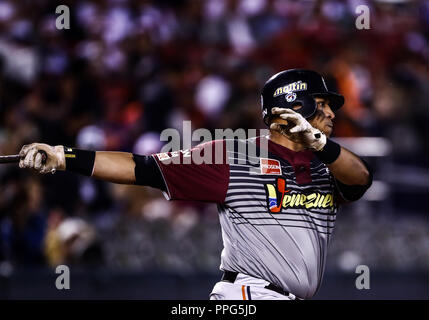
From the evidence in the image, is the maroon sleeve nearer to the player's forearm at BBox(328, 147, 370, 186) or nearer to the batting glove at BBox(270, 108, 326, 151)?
the batting glove at BBox(270, 108, 326, 151)

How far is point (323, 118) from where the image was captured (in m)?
5.12

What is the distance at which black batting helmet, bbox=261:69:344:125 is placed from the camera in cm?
504

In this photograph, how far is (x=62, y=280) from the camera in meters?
8.48

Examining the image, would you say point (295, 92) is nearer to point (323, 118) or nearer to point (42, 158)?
point (323, 118)

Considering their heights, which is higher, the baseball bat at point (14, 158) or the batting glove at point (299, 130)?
the batting glove at point (299, 130)

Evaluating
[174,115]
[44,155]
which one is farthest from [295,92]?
[174,115]

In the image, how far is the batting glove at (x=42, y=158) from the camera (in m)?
4.48

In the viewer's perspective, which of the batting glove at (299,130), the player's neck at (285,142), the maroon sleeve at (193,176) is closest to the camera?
the batting glove at (299,130)

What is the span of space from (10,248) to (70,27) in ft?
13.0

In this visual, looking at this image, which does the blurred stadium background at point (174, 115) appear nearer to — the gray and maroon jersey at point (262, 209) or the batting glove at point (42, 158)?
the gray and maroon jersey at point (262, 209)

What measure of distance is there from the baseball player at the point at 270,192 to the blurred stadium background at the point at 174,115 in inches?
157

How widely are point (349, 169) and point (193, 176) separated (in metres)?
0.93

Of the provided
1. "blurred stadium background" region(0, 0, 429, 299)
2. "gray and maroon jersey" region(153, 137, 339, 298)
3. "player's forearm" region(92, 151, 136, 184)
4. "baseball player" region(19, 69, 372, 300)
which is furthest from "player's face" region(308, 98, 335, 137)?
"blurred stadium background" region(0, 0, 429, 299)

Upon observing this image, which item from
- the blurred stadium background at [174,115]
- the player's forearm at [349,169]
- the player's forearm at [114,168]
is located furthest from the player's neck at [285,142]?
the blurred stadium background at [174,115]
